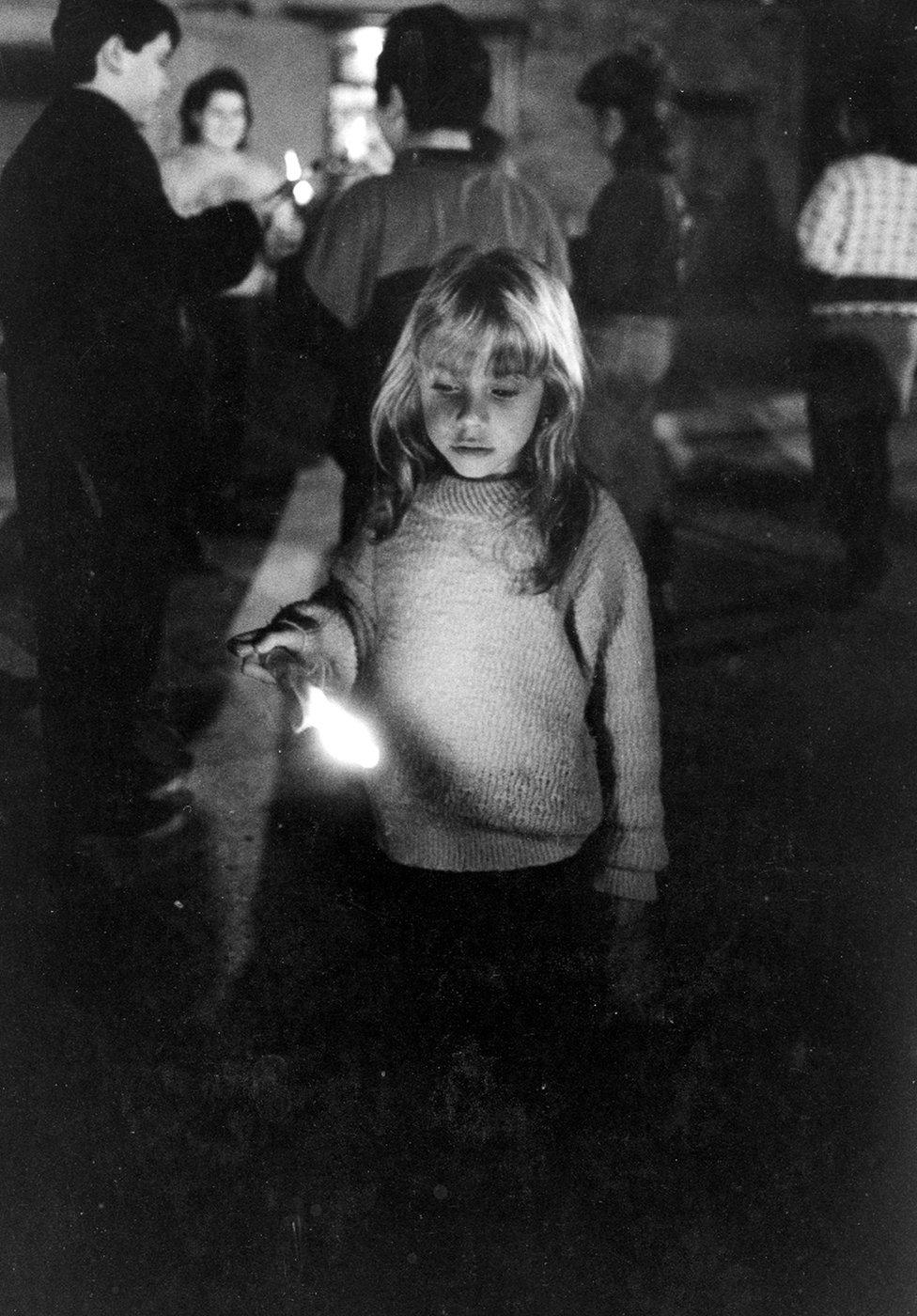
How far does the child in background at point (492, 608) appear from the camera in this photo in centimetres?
164

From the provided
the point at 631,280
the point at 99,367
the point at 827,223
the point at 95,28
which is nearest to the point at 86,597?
the point at 99,367

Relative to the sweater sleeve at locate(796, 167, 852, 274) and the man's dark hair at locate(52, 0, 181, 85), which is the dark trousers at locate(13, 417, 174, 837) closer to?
the man's dark hair at locate(52, 0, 181, 85)

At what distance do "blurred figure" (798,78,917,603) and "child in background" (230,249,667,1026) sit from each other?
0.73 metres

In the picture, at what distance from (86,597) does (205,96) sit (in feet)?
3.42

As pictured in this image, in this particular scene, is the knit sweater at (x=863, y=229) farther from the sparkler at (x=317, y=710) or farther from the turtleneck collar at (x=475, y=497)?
the sparkler at (x=317, y=710)

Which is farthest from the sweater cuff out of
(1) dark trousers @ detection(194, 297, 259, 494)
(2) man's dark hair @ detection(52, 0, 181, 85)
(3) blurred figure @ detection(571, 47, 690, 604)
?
(2) man's dark hair @ detection(52, 0, 181, 85)

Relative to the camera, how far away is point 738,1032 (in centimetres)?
196

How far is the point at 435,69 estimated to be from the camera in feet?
6.22

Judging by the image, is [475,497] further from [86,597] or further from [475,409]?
[86,597]

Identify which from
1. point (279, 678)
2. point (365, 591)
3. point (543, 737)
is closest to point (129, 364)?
point (365, 591)

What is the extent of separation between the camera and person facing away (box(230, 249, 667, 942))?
1645 millimetres

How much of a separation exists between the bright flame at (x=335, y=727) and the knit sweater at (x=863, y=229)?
1.37m

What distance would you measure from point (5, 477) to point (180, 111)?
0.85m

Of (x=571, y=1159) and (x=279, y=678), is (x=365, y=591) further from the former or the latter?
(x=571, y=1159)
